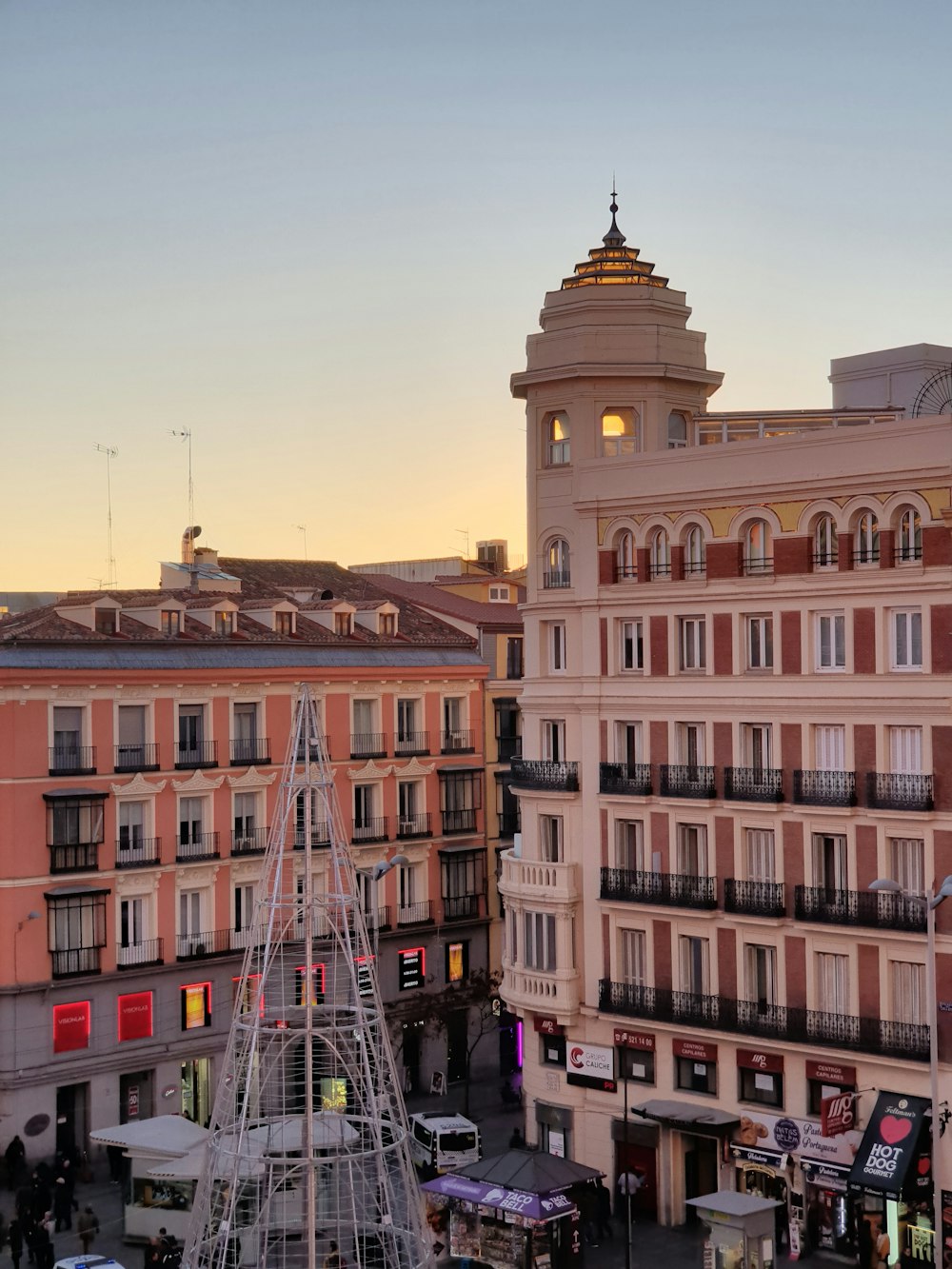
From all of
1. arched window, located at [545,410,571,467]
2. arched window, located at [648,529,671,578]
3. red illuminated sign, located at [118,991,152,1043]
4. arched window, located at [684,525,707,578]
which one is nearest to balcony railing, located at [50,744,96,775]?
red illuminated sign, located at [118,991,152,1043]

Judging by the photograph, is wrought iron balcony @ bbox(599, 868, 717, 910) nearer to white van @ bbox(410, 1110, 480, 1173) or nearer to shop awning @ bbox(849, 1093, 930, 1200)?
shop awning @ bbox(849, 1093, 930, 1200)

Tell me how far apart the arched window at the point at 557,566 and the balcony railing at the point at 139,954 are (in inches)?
695

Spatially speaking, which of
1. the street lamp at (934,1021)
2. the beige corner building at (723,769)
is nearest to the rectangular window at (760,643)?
the beige corner building at (723,769)

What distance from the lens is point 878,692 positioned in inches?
1870

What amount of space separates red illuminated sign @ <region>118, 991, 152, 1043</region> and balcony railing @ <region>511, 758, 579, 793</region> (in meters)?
14.5

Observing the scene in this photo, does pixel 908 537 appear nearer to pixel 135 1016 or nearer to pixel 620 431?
pixel 620 431

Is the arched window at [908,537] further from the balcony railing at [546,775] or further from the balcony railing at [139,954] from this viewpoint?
the balcony railing at [139,954]

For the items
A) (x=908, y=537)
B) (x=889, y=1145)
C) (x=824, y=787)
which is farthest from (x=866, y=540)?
(x=889, y=1145)

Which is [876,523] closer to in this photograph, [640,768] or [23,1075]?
[640,768]

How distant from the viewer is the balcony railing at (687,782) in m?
51.1

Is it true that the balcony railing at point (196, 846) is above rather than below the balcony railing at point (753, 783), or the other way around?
below

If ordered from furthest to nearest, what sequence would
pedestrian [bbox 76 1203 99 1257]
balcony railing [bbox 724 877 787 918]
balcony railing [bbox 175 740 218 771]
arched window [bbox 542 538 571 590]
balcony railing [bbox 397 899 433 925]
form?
balcony railing [bbox 397 899 433 925] < balcony railing [bbox 175 740 218 771] < arched window [bbox 542 538 571 590] < balcony railing [bbox 724 877 787 918] < pedestrian [bbox 76 1203 99 1257]

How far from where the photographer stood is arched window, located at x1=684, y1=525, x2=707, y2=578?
2053 inches

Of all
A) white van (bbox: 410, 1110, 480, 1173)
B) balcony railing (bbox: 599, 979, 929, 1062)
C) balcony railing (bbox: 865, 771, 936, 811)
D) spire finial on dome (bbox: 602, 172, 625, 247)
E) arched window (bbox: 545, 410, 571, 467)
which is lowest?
white van (bbox: 410, 1110, 480, 1173)
